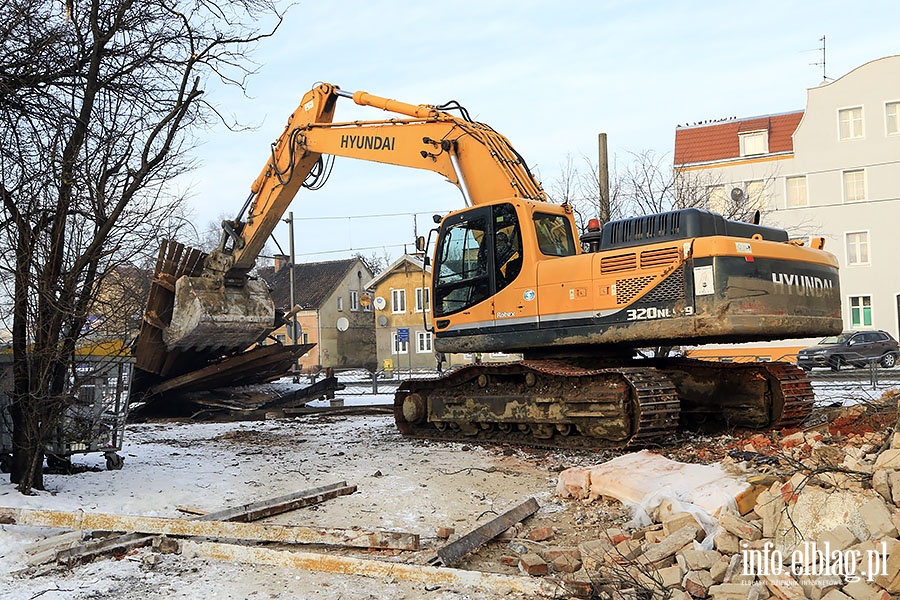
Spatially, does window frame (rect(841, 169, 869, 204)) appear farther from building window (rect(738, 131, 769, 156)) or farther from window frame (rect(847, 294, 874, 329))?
window frame (rect(847, 294, 874, 329))

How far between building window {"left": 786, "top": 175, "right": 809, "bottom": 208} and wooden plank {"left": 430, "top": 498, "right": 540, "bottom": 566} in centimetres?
3175

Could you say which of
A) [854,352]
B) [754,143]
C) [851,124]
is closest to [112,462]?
[854,352]

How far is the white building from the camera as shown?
32.8m

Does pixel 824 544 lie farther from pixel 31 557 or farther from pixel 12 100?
pixel 12 100

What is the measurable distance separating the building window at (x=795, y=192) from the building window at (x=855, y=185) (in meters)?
1.64

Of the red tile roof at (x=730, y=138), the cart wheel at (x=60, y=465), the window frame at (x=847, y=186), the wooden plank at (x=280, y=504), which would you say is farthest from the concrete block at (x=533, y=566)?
the window frame at (x=847, y=186)

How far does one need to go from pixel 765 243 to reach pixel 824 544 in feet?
17.2

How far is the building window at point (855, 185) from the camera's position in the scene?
3344cm

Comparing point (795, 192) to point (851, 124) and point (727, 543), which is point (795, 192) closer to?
point (851, 124)

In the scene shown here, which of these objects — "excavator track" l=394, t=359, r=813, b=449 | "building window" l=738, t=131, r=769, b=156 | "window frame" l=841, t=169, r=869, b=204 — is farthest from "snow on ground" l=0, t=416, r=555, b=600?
"window frame" l=841, t=169, r=869, b=204

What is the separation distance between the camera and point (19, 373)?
7047 mm

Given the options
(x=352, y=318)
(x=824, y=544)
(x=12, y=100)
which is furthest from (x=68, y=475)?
(x=352, y=318)

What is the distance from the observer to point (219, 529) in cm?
558

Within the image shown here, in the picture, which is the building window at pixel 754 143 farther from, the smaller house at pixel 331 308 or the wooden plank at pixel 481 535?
the wooden plank at pixel 481 535
